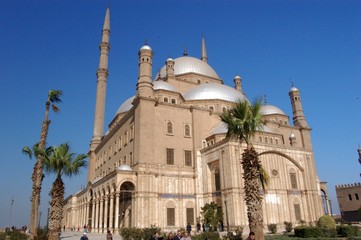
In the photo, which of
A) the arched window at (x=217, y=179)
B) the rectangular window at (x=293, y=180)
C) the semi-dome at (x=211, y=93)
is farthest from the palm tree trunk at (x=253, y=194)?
the semi-dome at (x=211, y=93)

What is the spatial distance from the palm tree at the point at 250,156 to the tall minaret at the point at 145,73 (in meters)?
16.5

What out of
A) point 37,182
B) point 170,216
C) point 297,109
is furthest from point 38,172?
point 297,109

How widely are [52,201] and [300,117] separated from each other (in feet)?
111

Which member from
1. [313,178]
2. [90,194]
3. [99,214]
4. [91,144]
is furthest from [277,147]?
[91,144]

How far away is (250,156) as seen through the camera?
14641 mm

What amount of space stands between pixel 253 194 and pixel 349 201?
45694 millimetres

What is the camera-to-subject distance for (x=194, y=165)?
30.1 m

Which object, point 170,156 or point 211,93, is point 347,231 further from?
point 211,93

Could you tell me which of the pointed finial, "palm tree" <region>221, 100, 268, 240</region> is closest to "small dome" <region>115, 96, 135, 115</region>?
the pointed finial

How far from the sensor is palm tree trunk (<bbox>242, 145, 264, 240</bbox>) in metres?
13.7

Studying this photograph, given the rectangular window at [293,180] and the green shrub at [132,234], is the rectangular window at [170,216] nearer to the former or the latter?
the green shrub at [132,234]

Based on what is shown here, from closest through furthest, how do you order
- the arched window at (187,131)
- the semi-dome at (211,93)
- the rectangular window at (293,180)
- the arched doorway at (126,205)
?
1. the arched doorway at (126,205)
2. the rectangular window at (293,180)
3. the arched window at (187,131)
4. the semi-dome at (211,93)

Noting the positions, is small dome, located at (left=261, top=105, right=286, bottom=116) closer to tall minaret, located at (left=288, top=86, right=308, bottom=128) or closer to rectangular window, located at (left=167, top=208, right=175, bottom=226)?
tall minaret, located at (left=288, top=86, right=308, bottom=128)

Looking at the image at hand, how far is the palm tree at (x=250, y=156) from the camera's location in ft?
45.5
